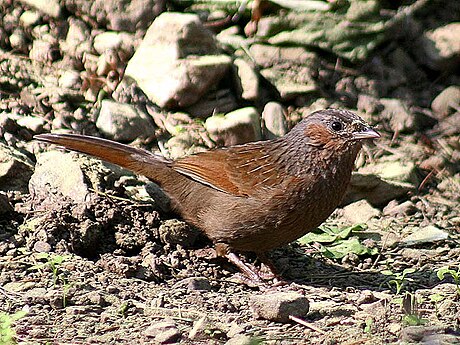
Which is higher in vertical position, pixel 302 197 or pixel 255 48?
pixel 255 48

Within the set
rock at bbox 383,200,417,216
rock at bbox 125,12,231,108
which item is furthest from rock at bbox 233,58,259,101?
rock at bbox 383,200,417,216

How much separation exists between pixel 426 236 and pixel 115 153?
7.79 feet

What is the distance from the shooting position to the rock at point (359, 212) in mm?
6824

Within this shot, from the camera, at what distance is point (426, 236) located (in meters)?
Result: 6.48

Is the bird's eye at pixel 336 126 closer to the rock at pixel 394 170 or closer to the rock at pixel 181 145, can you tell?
the rock at pixel 394 170

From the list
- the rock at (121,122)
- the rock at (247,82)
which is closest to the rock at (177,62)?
the rock at (247,82)

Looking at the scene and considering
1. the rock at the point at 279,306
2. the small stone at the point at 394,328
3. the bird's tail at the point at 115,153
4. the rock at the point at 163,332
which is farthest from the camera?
the bird's tail at the point at 115,153

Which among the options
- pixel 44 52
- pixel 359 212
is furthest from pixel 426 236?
pixel 44 52

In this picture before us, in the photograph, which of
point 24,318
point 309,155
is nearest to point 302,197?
point 309,155

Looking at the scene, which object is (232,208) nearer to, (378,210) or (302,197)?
(302,197)

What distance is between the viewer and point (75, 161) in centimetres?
627

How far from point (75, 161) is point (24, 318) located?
181 cm

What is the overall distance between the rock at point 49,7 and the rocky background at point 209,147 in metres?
0.02

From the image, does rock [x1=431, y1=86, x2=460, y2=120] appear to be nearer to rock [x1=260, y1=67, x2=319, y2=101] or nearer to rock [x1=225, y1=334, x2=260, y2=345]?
rock [x1=260, y1=67, x2=319, y2=101]
